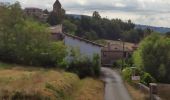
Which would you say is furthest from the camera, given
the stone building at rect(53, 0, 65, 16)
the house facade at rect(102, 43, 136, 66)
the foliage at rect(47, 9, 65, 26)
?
the stone building at rect(53, 0, 65, 16)

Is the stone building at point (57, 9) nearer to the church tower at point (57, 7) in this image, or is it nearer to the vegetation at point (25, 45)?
the church tower at point (57, 7)

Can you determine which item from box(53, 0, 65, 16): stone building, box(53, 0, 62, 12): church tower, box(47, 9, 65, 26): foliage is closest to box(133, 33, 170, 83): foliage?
box(47, 9, 65, 26): foliage

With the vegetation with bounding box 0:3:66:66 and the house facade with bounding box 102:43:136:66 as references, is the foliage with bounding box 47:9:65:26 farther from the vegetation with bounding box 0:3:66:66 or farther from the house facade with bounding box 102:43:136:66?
the vegetation with bounding box 0:3:66:66

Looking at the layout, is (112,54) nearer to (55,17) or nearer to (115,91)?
(55,17)

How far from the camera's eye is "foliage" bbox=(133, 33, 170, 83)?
76750 millimetres

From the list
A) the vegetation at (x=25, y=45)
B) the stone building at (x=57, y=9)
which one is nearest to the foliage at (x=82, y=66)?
the vegetation at (x=25, y=45)

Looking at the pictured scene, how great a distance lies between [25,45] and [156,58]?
20.2m

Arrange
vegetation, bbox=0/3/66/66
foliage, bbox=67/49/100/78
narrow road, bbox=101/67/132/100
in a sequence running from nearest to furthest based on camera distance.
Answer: narrow road, bbox=101/67/132/100
foliage, bbox=67/49/100/78
vegetation, bbox=0/3/66/66

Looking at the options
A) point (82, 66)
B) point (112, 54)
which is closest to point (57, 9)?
point (112, 54)

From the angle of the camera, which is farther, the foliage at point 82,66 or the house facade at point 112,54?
the house facade at point 112,54

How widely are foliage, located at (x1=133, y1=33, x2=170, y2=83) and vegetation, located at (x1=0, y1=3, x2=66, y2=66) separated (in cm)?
1268

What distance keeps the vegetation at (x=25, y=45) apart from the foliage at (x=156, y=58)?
12.7 meters

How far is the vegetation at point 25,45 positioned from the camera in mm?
74375

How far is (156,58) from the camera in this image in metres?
77.5
